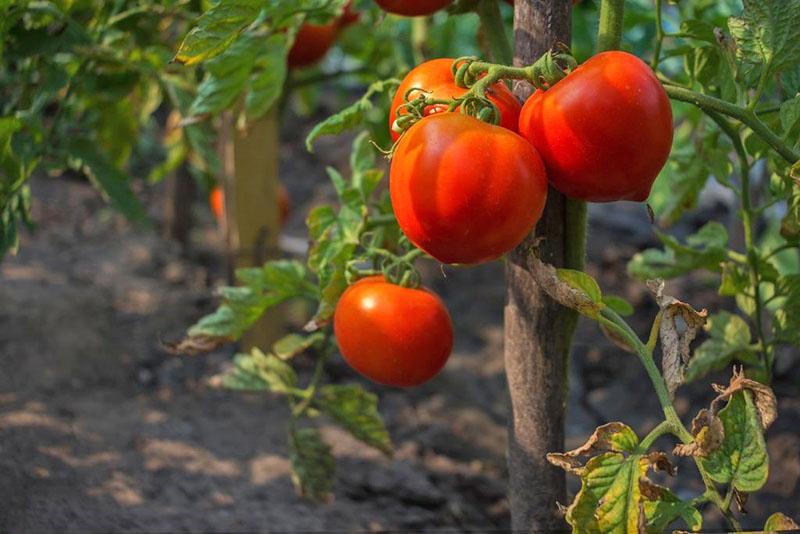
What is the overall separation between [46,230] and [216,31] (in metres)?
1.95

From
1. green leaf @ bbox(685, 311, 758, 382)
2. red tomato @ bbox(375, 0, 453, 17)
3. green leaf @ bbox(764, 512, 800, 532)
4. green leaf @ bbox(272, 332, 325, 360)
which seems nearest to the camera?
green leaf @ bbox(764, 512, 800, 532)

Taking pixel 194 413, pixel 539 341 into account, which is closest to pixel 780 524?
pixel 539 341

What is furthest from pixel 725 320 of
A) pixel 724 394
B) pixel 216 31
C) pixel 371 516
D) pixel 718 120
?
pixel 216 31

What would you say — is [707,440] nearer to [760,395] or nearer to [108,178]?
[760,395]

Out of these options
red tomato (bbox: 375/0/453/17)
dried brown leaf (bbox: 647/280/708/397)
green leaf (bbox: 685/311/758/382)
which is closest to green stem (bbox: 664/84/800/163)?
dried brown leaf (bbox: 647/280/708/397)

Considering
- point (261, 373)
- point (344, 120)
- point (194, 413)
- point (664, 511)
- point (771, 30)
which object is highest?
point (771, 30)

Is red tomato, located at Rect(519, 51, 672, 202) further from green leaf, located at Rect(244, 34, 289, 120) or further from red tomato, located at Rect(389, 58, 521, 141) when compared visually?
green leaf, located at Rect(244, 34, 289, 120)

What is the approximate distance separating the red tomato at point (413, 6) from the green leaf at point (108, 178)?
23.5 inches

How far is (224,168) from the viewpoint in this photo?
2029 mm

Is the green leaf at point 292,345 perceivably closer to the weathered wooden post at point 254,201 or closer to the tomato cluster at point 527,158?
the tomato cluster at point 527,158

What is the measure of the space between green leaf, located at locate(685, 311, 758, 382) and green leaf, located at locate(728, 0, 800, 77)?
44 cm

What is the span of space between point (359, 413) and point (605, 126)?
2.33ft

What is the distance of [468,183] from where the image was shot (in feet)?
2.52

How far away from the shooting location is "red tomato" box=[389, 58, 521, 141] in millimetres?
852
